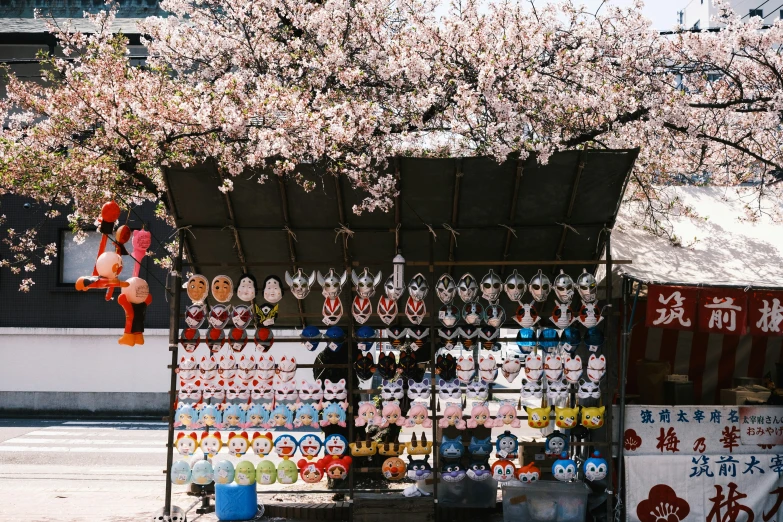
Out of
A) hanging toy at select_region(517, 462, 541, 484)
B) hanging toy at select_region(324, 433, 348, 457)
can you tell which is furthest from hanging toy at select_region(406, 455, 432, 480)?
hanging toy at select_region(517, 462, 541, 484)

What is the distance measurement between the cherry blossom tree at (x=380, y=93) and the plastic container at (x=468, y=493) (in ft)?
13.0

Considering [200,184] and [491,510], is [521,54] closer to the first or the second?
[200,184]

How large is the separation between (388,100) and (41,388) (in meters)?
16.9

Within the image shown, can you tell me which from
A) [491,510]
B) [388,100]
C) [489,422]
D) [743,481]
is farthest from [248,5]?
[743,481]

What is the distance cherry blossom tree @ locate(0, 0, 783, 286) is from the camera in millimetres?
10070

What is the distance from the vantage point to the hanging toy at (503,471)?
9.52 metres

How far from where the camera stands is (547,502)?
949cm

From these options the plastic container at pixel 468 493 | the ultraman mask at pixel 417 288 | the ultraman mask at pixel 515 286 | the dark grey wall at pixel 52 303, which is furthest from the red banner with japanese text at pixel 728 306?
the dark grey wall at pixel 52 303

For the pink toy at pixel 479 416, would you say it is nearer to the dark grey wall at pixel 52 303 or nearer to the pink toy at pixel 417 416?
the pink toy at pixel 417 416

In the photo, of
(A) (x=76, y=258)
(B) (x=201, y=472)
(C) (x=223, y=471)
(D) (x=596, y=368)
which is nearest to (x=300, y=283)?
(C) (x=223, y=471)

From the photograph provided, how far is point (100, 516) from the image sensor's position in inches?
407

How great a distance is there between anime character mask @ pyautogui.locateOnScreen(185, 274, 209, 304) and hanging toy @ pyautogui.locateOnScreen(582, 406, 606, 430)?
5159 mm

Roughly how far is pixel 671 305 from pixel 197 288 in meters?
6.05

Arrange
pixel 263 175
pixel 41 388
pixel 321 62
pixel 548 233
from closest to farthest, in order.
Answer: pixel 263 175 < pixel 548 233 < pixel 321 62 < pixel 41 388
